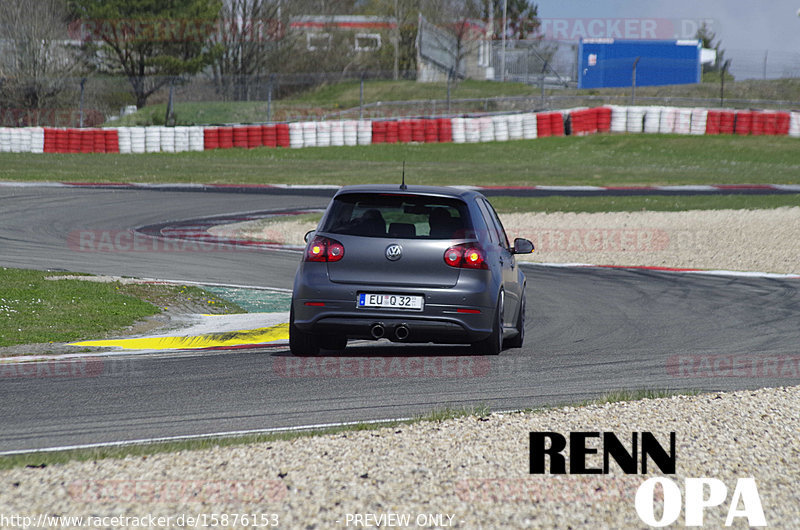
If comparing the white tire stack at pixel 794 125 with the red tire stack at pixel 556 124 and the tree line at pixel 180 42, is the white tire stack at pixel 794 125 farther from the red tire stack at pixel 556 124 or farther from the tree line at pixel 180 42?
the tree line at pixel 180 42

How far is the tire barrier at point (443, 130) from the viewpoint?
39344mm

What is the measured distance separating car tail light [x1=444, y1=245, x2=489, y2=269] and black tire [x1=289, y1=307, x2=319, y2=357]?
138cm

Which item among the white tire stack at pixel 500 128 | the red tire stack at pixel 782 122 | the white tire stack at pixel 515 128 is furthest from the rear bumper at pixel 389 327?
the red tire stack at pixel 782 122

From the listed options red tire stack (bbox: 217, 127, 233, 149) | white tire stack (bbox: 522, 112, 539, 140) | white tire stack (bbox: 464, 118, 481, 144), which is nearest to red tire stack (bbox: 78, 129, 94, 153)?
red tire stack (bbox: 217, 127, 233, 149)

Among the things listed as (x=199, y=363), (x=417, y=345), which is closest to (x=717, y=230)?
(x=417, y=345)

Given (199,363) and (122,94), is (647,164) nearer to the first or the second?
(199,363)

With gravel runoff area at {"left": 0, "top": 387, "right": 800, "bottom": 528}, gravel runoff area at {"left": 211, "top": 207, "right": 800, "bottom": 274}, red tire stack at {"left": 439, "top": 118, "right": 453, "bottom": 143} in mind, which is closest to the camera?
gravel runoff area at {"left": 0, "top": 387, "right": 800, "bottom": 528}

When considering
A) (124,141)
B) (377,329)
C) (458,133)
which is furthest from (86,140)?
(377,329)

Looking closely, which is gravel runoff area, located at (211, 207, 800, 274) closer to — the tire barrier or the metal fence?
the tire barrier

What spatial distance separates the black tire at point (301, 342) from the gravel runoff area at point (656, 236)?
10.3 m

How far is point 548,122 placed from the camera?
4347 cm

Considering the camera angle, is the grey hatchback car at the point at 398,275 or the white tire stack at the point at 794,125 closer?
the grey hatchback car at the point at 398,275

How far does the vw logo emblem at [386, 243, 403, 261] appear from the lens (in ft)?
27.1

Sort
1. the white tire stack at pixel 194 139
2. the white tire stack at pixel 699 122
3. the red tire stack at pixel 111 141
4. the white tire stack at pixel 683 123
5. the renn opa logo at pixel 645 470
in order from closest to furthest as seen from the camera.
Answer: the renn opa logo at pixel 645 470 → the red tire stack at pixel 111 141 → the white tire stack at pixel 194 139 → the white tire stack at pixel 699 122 → the white tire stack at pixel 683 123
